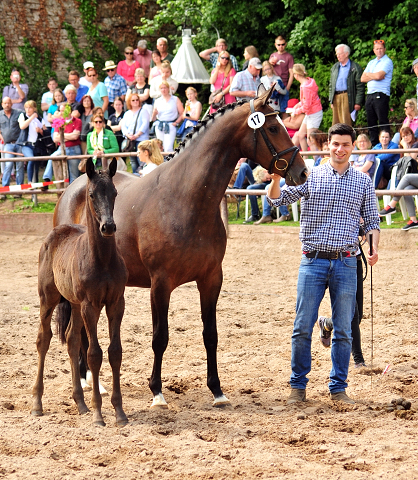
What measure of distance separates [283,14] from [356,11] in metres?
2.05

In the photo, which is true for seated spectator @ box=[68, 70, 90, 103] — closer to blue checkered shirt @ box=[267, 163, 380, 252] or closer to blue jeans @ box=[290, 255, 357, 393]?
blue checkered shirt @ box=[267, 163, 380, 252]

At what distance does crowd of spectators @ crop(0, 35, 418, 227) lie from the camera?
12547 millimetres

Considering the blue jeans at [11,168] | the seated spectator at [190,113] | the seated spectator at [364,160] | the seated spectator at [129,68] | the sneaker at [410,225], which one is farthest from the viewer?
the seated spectator at [129,68]

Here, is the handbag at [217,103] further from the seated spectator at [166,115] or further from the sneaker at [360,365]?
the sneaker at [360,365]

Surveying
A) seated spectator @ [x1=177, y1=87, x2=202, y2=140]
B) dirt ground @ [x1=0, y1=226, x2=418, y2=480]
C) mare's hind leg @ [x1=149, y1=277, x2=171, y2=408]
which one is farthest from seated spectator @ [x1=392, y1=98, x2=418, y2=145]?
mare's hind leg @ [x1=149, y1=277, x2=171, y2=408]

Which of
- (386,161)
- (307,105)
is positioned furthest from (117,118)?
(386,161)

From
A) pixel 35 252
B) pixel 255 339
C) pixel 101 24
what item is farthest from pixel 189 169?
pixel 101 24

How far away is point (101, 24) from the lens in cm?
2158

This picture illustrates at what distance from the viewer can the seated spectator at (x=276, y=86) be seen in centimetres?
1330

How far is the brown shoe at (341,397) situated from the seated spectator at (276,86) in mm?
8627

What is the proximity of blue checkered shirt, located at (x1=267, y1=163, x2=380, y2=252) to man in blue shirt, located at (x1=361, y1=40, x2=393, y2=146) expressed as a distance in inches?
305

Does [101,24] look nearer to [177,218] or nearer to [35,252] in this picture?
[35,252]

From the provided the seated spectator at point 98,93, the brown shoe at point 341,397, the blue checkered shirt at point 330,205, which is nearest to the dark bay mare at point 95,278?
the blue checkered shirt at point 330,205

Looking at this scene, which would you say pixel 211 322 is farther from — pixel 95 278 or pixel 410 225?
pixel 410 225
